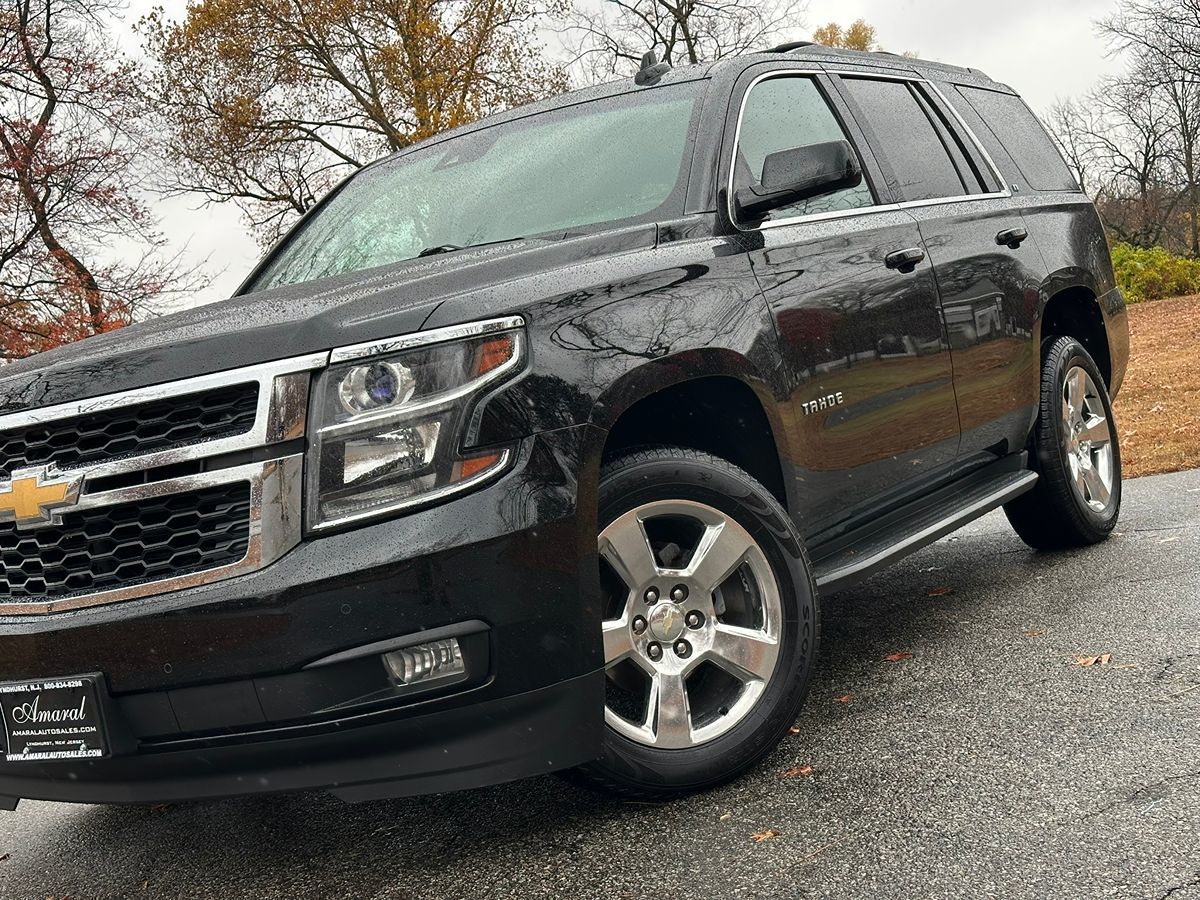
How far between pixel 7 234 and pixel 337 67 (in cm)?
864

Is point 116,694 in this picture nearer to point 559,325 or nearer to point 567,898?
point 567,898

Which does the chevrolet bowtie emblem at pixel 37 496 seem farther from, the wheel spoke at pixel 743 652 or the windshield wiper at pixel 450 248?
the wheel spoke at pixel 743 652

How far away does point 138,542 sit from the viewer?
2.70 meters

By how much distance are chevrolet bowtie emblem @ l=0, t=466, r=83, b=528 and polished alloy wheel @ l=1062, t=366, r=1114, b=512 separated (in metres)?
4.02

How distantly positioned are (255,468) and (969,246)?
3025 mm

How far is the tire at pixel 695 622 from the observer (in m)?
3.02

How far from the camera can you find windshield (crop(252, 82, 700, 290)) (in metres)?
3.81

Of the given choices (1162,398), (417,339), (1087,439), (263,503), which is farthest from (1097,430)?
(1162,398)

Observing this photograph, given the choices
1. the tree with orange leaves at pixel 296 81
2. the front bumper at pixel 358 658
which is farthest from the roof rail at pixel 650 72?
the tree with orange leaves at pixel 296 81

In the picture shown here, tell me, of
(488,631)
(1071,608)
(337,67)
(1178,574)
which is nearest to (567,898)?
(488,631)

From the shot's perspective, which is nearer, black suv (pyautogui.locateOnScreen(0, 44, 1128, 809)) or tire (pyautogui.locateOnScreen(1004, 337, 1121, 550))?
black suv (pyautogui.locateOnScreen(0, 44, 1128, 809))

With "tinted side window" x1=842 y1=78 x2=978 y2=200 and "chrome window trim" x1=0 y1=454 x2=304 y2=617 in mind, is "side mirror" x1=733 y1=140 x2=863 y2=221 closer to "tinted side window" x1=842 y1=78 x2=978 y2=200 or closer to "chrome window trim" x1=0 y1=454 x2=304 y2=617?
"tinted side window" x1=842 y1=78 x2=978 y2=200

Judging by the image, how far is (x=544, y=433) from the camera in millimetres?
2775

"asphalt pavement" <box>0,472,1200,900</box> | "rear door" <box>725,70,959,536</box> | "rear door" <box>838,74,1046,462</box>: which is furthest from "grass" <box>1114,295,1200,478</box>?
"rear door" <box>725,70,959,536</box>
